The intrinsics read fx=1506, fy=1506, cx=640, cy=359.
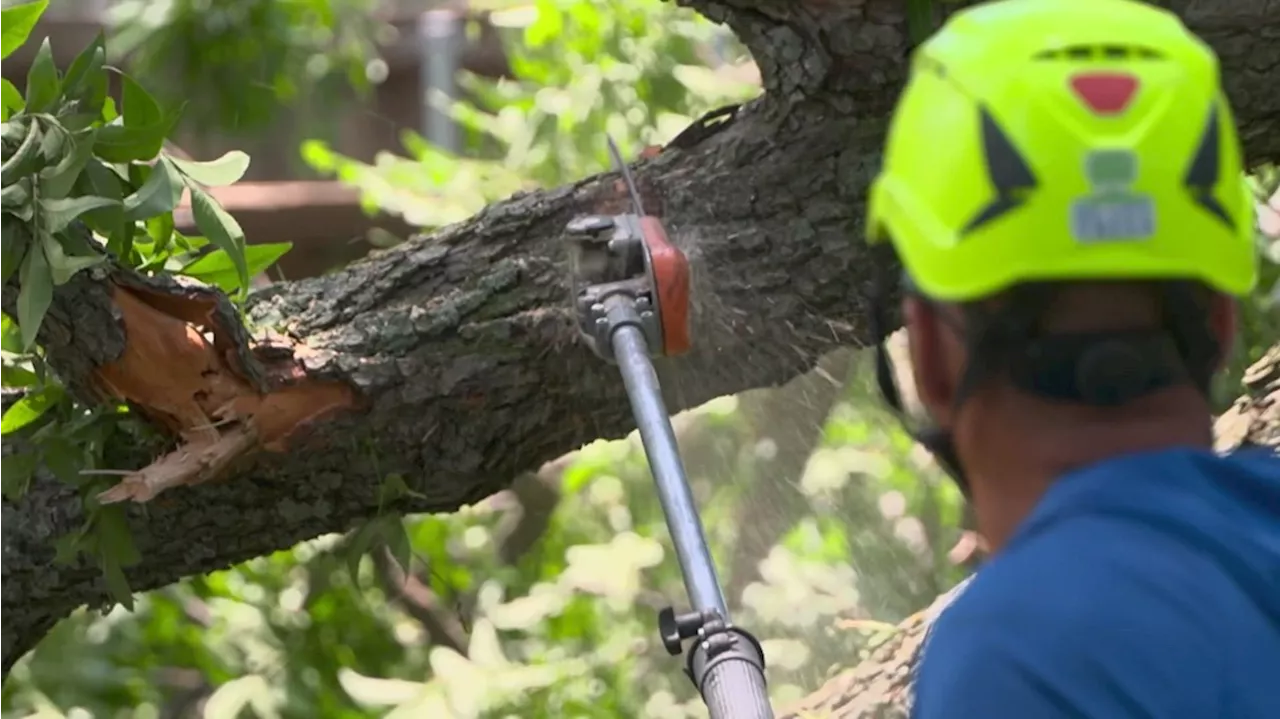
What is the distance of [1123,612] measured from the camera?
2.26ft

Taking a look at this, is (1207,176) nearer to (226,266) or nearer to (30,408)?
(226,266)

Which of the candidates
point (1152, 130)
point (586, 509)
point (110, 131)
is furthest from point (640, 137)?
point (1152, 130)

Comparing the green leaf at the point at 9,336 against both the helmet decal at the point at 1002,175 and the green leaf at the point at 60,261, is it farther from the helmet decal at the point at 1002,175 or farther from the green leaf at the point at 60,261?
the helmet decal at the point at 1002,175

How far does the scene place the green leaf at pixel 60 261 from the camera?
141 centimetres

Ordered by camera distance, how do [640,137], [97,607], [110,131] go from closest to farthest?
[110,131] → [97,607] → [640,137]

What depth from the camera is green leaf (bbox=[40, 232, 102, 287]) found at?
4.62ft

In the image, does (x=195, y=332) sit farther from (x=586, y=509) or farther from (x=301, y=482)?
(x=586, y=509)

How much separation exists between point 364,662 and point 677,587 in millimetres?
645

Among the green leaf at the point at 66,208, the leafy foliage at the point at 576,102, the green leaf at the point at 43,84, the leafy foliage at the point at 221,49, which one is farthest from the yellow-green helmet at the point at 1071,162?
the leafy foliage at the point at 221,49

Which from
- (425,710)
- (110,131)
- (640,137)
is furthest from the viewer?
(640,137)

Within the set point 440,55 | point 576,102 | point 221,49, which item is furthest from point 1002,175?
point 440,55

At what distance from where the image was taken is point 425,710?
2434 millimetres

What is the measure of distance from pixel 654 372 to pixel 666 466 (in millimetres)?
129

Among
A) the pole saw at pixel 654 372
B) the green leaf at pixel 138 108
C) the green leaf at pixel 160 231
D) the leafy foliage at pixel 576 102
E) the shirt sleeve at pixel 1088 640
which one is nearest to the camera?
the shirt sleeve at pixel 1088 640
